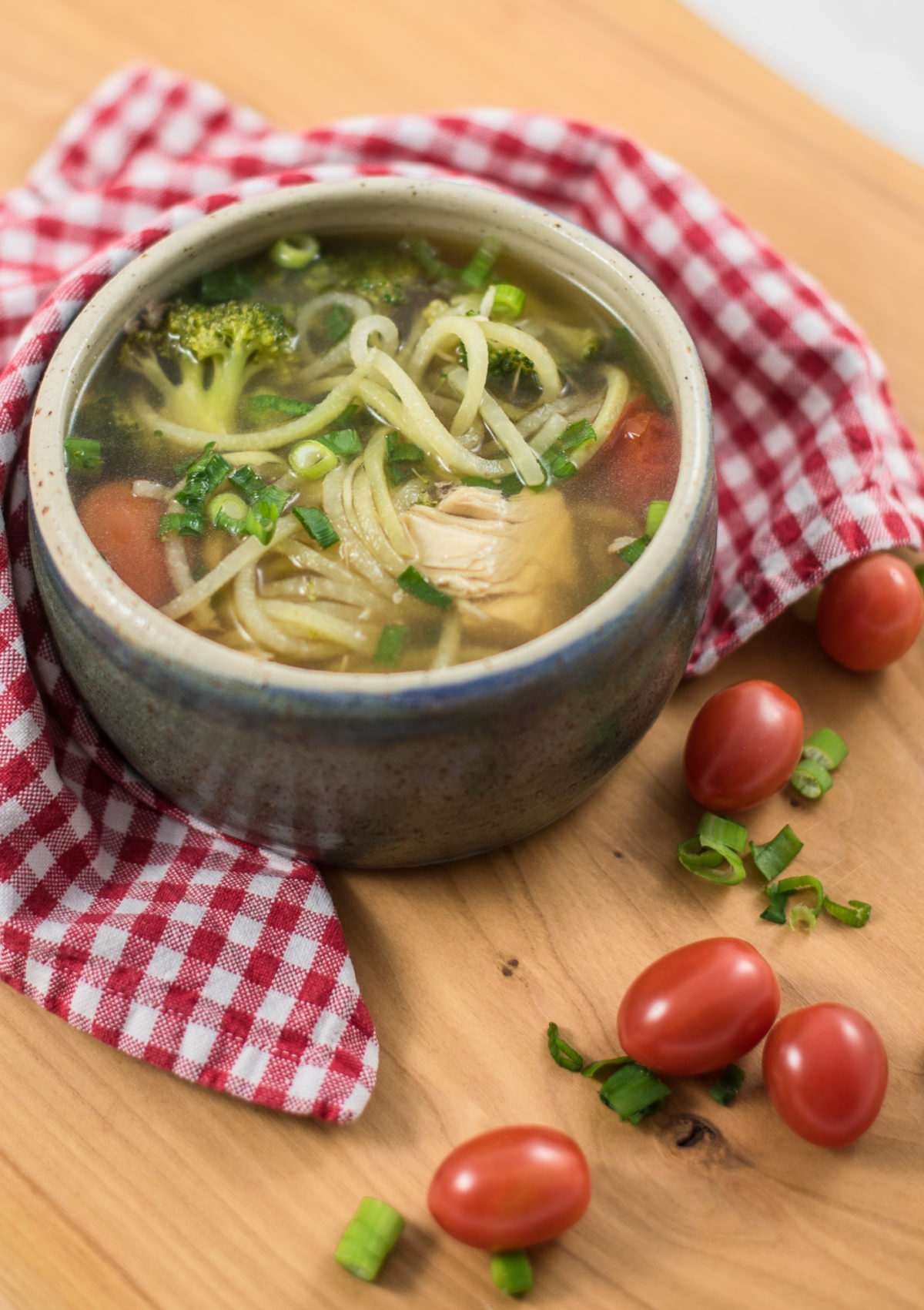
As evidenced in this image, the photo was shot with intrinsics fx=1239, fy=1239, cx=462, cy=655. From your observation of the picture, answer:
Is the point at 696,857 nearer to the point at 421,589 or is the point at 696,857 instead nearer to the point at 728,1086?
the point at 728,1086

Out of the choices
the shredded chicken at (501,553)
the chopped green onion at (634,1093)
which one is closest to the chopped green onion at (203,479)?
the shredded chicken at (501,553)

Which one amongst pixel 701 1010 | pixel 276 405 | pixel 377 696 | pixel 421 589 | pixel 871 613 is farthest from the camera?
pixel 871 613

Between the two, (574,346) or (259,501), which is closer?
(259,501)

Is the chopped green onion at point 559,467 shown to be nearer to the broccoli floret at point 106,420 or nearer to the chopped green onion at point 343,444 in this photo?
the chopped green onion at point 343,444

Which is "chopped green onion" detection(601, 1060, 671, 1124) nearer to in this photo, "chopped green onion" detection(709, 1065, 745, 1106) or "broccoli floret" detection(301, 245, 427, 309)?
"chopped green onion" detection(709, 1065, 745, 1106)

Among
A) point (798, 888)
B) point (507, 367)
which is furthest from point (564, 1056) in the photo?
point (507, 367)
